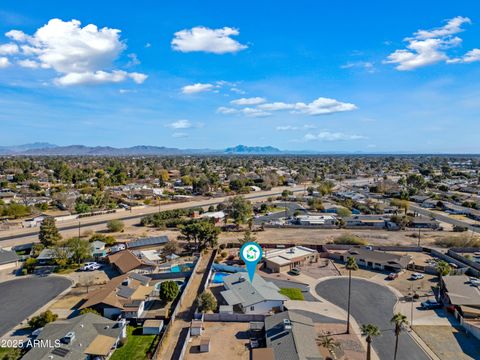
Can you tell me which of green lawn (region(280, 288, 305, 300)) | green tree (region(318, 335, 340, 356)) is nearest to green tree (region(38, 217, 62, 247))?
green lawn (region(280, 288, 305, 300))

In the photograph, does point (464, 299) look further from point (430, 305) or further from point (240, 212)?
point (240, 212)

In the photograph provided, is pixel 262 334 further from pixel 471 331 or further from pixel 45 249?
pixel 45 249

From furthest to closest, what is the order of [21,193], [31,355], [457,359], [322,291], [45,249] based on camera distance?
[21,193]
[45,249]
[322,291]
[457,359]
[31,355]

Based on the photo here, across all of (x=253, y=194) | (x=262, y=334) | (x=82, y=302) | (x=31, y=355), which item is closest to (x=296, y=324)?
(x=262, y=334)

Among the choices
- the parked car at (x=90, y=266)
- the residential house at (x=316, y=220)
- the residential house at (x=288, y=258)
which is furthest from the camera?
the residential house at (x=316, y=220)

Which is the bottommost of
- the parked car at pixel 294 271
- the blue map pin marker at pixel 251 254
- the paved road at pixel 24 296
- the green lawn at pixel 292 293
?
the paved road at pixel 24 296

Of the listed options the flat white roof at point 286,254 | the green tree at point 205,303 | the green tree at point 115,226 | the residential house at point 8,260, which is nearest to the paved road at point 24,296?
the residential house at point 8,260

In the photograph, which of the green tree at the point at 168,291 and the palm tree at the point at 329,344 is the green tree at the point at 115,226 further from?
the palm tree at the point at 329,344

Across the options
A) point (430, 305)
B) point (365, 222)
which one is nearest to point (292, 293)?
point (430, 305)
